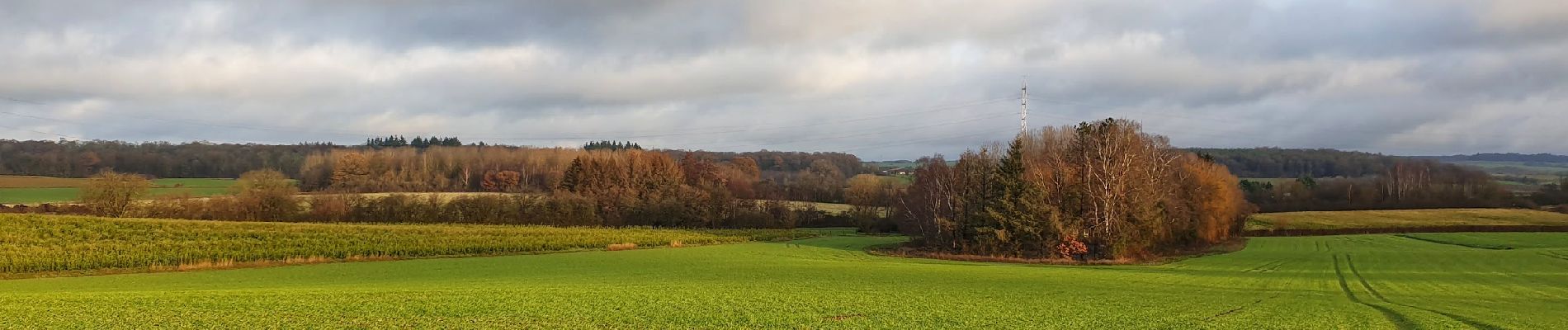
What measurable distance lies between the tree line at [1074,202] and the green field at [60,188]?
77511 millimetres

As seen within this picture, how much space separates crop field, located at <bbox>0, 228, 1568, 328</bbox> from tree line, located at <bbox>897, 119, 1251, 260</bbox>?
1561cm

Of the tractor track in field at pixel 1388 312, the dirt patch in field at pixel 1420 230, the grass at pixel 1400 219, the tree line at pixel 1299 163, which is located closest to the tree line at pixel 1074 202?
the dirt patch in field at pixel 1420 230

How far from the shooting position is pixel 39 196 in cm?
8094

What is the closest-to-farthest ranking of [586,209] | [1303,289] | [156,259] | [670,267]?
[1303,289] → [670,267] → [156,259] → [586,209]

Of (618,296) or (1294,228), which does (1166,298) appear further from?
(1294,228)

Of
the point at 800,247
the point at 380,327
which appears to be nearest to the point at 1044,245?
the point at 800,247

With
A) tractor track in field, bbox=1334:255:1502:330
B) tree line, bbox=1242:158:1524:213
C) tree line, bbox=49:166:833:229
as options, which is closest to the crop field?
tractor track in field, bbox=1334:255:1502:330

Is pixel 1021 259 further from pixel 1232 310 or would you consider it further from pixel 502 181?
pixel 502 181

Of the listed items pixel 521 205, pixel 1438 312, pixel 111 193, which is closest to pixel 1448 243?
pixel 1438 312

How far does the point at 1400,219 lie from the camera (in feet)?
273

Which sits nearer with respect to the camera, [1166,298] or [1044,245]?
[1166,298]

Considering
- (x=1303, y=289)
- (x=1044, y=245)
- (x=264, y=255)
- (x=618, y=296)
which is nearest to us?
(x=618, y=296)

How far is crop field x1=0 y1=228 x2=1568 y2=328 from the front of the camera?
503 inches

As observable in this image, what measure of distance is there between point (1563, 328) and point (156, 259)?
170 feet
